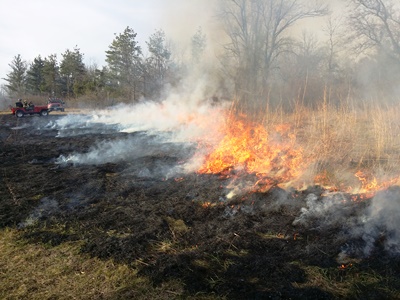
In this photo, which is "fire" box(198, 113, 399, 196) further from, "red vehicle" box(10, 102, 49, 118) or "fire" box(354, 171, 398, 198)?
"red vehicle" box(10, 102, 49, 118)

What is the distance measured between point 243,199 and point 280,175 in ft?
3.91

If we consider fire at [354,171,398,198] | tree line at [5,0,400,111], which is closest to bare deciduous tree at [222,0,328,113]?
tree line at [5,0,400,111]

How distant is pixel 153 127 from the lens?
49.6 feet

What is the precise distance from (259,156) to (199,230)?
2.98 metres

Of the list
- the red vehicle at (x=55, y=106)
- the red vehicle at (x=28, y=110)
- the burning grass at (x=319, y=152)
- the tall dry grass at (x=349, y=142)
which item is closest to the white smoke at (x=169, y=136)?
the burning grass at (x=319, y=152)

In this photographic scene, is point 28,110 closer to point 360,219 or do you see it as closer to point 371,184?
point 371,184

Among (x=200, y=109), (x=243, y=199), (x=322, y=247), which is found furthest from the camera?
(x=200, y=109)

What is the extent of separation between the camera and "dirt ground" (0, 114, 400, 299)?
3047mm

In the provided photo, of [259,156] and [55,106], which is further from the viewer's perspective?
[55,106]

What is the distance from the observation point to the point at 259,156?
6.54m

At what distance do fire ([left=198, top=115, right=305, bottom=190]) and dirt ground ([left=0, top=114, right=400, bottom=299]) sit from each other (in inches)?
22.9

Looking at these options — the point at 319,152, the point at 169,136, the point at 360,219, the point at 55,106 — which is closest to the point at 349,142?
the point at 319,152

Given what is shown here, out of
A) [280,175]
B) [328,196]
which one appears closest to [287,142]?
[280,175]

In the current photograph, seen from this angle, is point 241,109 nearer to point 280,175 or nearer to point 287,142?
point 287,142
